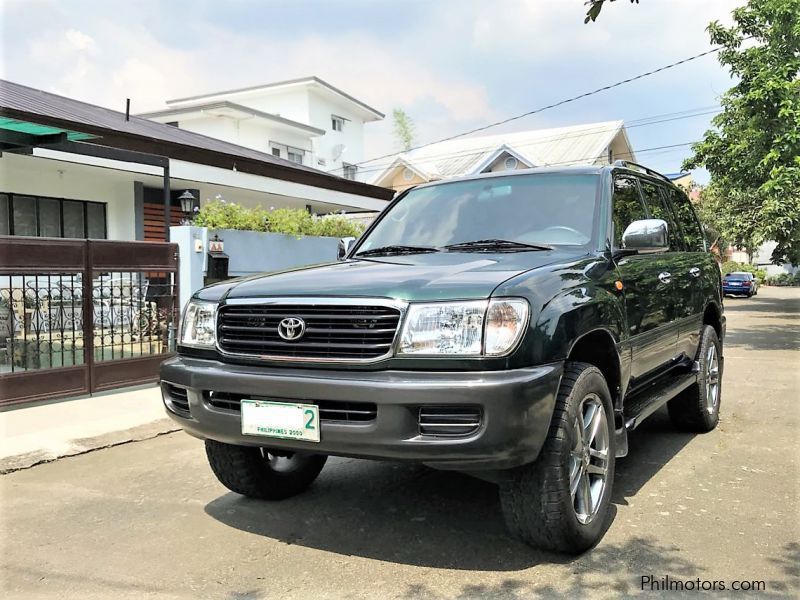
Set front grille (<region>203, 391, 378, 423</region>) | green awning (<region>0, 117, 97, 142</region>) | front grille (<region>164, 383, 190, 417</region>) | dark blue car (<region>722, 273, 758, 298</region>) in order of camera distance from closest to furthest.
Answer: front grille (<region>203, 391, 378, 423</region>) → front grille (<region>164, 383, 190, 417</region>) → green awning (<region>0, 117, 97, 142</region>) → dark blue car (<region>722, 273, 758, 298</region>)

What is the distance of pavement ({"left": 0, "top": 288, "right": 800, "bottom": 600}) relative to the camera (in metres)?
2.88

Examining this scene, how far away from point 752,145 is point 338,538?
11.8 m

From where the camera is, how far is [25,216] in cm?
1215

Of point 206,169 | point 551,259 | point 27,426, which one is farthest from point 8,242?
point 206,169

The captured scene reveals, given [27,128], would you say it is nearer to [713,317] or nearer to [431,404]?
[431,404]

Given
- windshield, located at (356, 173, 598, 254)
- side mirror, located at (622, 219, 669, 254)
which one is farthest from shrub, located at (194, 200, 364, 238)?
side mirror, located at (622, 219, 669, 254)

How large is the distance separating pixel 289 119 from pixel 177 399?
30.6 meters

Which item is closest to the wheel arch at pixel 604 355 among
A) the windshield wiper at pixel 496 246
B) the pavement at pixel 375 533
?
the windshield wiper at pixel 496 246

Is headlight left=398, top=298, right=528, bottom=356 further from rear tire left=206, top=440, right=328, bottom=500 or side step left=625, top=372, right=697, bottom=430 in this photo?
side step left=625, top=372, right=697, bottom=430

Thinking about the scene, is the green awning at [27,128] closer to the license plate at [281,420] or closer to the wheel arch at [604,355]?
the license plate at [281,420]

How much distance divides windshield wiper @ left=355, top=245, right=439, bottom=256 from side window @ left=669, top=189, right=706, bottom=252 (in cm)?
247

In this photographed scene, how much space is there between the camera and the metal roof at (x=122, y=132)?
380 inches

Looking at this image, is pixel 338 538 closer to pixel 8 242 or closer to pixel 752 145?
pixel 8 242

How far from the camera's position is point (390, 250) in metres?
4.11
